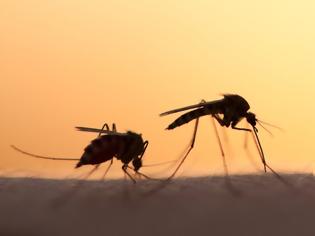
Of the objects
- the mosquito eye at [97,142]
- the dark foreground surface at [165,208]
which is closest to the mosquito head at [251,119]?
the mosquito eye at [97,142]

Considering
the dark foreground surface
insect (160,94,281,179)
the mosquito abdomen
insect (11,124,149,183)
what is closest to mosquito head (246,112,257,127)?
insect (160,94,281,179)

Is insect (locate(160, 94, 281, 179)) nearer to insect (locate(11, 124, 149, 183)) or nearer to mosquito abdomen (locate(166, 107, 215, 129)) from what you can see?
mosquito abdomen (locate(166, 107, 215, 129))

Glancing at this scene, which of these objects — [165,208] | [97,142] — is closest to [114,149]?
[97,142]

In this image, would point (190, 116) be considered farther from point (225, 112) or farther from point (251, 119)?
point (251, 119)

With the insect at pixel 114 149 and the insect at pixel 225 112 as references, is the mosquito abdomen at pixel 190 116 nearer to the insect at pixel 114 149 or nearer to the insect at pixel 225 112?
the insect at pixel 225 112

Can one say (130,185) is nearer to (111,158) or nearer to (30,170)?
(30,170)

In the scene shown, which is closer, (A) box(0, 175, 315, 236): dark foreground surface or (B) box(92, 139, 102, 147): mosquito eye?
(A) box(0, 175, 315, 236): dark foreground surface
